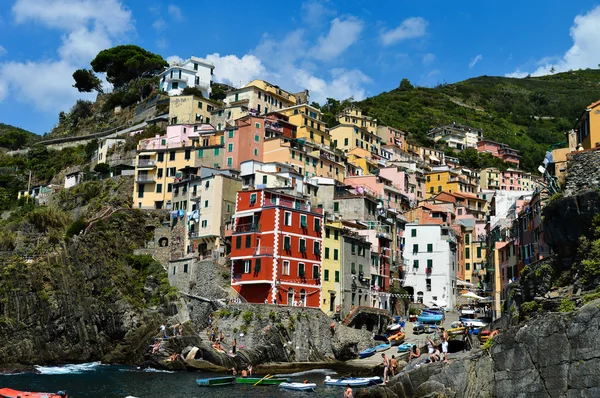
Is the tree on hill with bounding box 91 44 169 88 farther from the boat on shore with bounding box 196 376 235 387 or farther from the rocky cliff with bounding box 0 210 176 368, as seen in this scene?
the boat on shore with bounding box 196 376 235 387

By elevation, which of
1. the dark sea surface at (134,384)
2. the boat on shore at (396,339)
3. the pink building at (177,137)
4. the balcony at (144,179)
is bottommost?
the dark sea surface at (134,384)

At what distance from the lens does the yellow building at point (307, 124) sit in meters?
97.7

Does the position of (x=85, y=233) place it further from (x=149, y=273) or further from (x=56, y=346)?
(x=56, y=346)

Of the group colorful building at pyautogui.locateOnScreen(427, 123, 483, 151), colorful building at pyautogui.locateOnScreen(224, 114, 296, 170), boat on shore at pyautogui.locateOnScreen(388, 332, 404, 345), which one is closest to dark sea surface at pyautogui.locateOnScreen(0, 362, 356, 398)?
boat on shore at pyautogui.locateOnScreen(388, 332, 404, 345)

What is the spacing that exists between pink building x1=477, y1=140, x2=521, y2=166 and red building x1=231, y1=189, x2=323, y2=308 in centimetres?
Answer: 9961

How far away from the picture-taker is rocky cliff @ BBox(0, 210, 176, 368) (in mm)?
61531

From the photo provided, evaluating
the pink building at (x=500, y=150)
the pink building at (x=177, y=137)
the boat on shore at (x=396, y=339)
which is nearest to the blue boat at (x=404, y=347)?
the boat on shore at (x=396, y=339)

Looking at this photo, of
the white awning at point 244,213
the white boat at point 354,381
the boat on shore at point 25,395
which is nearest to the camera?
the boat on shore at point 25,395

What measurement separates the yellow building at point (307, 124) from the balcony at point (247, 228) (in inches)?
1322

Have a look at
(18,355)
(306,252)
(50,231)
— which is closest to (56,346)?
(18,355)

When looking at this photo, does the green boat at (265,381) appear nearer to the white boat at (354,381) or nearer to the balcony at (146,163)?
the white boat at (354,381)

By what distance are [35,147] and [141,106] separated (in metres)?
20.3

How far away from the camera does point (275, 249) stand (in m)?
62.8

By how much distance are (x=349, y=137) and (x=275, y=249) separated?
5104cm
